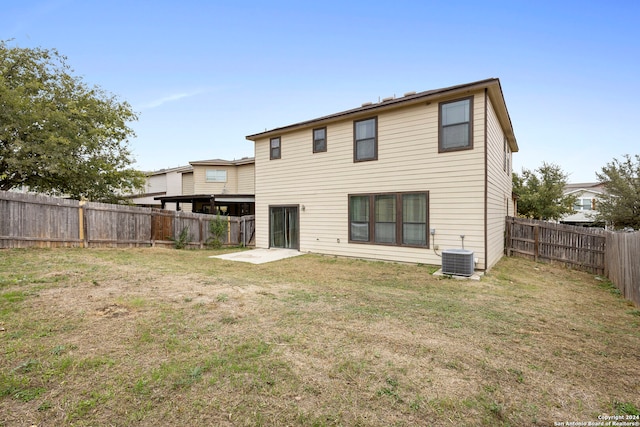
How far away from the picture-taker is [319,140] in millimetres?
11648

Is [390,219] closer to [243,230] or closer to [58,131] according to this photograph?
[243,230]

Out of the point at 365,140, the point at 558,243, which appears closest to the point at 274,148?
the point at 365,140

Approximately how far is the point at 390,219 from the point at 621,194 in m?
15.4

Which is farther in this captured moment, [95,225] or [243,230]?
[243,230]

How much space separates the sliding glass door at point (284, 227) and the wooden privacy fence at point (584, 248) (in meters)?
8.48

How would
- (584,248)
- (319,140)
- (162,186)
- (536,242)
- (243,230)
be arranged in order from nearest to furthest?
1. (584,248)
2. (536,242)
3. (319,140)
4. (243,230)
5. (162,186)

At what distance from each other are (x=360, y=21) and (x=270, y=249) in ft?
35.4

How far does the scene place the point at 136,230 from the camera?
12.4 meters

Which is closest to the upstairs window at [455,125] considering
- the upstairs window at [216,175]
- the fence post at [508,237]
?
the fence post at [508,237]

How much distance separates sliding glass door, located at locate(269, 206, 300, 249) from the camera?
41.2 ft

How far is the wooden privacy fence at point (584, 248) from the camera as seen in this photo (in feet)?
20.3

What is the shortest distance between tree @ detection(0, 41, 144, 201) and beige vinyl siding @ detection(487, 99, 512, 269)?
57.1 feet

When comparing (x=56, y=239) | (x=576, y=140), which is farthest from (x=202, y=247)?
(x=576, y=140)

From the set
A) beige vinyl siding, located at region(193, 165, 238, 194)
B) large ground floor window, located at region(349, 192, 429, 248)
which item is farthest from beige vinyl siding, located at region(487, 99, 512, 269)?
beige vinyl siding, located at region(193, 165, 238, 194)
